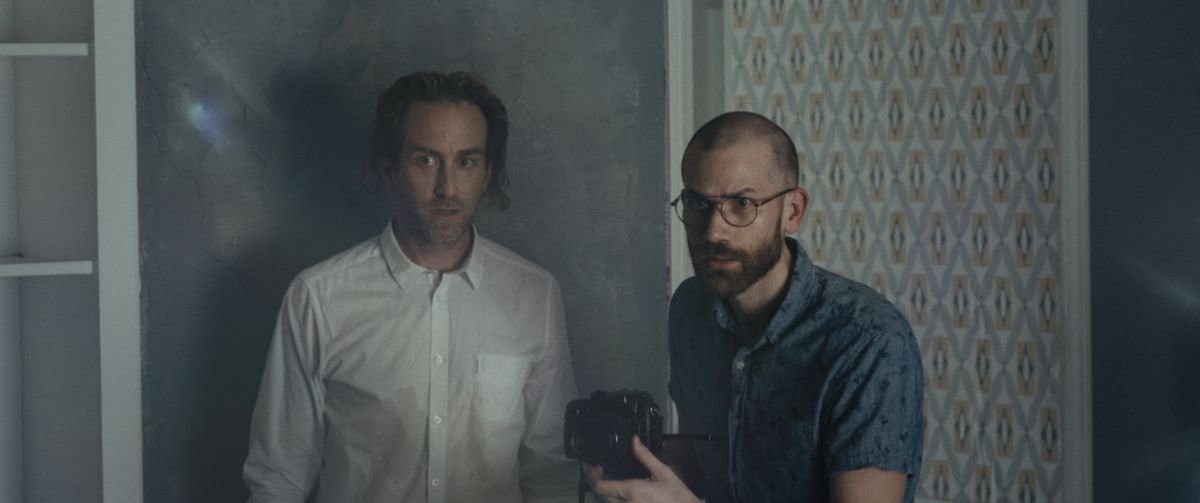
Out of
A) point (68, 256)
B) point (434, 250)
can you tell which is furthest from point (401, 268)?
point (68, 256)

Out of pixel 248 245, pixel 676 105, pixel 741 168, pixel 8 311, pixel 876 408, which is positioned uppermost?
pixel 676 105

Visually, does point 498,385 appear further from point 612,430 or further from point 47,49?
point 47,49

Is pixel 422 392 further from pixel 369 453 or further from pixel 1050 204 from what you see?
pixel 1050 204

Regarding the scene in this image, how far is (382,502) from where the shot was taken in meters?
1.87

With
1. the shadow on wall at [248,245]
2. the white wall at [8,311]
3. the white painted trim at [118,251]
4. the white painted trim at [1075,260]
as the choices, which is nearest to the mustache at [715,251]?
the shadow on wall at [248,245]

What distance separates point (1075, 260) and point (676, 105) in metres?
1.18

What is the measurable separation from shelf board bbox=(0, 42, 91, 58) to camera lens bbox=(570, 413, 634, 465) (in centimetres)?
94

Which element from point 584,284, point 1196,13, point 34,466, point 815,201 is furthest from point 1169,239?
point 34,466

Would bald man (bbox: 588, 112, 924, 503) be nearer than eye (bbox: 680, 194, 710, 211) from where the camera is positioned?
Yes

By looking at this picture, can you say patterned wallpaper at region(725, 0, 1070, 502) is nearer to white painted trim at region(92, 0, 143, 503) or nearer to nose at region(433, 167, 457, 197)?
nose at region(433, 167, 457, 197)

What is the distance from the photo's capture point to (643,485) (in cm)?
184

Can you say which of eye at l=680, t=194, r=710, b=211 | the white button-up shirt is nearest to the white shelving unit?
the white button-up shirt

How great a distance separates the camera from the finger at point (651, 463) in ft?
6.01

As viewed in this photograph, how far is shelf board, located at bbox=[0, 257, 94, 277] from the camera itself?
1.77 metres
